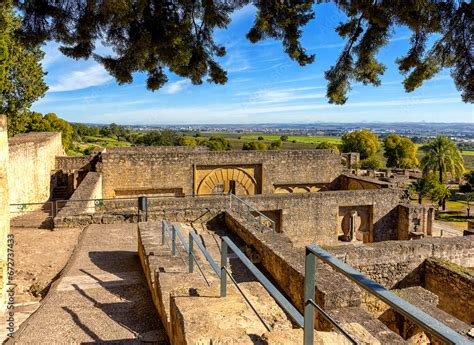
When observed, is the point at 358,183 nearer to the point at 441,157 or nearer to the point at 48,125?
the point at 441,157

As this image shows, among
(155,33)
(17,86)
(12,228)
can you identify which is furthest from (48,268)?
(17,86)

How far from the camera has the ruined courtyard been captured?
13.1 feet

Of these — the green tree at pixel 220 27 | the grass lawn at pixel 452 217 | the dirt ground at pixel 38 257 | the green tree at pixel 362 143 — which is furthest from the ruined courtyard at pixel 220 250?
the green tree at pixel 362 143

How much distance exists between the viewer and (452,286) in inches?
361

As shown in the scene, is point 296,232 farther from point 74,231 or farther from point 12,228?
point 12,228

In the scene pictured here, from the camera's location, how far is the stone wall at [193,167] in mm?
17853

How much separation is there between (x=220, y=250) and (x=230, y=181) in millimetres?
13605

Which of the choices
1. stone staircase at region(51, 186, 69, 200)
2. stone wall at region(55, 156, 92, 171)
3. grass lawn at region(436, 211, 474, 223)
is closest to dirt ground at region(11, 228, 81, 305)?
stone staircase at region(51, 186, 69, 200)

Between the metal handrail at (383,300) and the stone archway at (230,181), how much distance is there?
17.0 m

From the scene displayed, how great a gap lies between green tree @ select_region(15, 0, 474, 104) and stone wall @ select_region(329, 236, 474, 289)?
4.37 metres

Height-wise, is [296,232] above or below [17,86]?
below

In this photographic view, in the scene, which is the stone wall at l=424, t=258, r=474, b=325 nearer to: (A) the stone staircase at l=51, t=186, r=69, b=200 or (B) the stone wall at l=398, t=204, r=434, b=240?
(B) the stone wall at l=398, t=204, r=434, b=240

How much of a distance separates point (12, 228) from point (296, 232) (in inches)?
356

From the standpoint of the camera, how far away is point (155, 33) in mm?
6078
